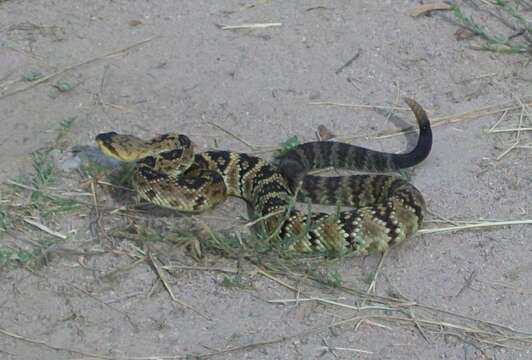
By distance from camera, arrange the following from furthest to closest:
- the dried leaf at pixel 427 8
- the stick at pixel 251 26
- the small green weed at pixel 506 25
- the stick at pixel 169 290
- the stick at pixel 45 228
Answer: the dried leaf at pixel 427 8 → the stick at pixel 251 26 → the small green weed at pixel 506 25 → the stick at pixel 45 228 → the stick at pixel 169 290

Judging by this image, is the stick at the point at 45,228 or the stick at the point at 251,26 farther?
the stick at the point at 251,26

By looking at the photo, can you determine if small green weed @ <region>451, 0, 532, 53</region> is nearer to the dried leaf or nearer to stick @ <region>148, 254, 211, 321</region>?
the dried leaf

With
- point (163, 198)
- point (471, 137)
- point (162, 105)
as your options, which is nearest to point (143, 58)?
point (162, 105)

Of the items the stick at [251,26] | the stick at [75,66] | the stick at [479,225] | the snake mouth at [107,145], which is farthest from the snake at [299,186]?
the stick at [251,26]

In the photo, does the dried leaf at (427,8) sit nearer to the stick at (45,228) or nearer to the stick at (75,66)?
the stick at (75,66)

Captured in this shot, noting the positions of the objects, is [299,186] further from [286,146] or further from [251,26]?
[251,26]

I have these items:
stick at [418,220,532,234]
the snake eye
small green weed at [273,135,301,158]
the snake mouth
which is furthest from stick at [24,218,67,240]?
stick at [418,220,532,234]
